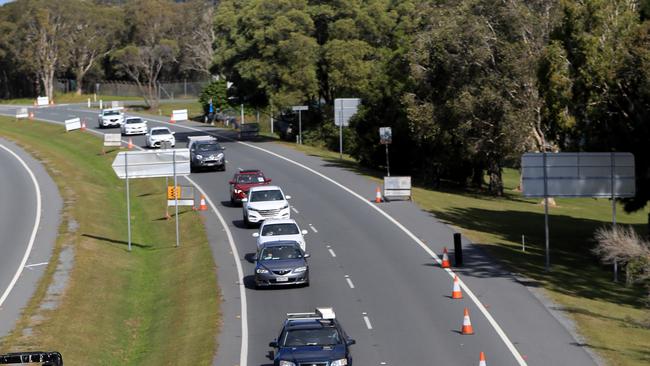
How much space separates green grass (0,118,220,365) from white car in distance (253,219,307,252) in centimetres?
198

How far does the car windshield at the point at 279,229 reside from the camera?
A: 1353 inches

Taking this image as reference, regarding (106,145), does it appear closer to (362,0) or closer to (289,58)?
(289,58)

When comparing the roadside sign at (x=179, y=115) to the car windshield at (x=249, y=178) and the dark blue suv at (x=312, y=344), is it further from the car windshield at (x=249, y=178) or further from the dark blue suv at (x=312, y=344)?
the dark blue suv at (x=312, y=344)

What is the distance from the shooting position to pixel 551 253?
3962 centimetres

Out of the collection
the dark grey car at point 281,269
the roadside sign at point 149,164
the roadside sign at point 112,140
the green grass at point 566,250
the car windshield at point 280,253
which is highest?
the roadside sign at point 112,140

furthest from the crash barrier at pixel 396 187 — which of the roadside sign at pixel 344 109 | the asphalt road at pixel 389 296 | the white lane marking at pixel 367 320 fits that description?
the white lane marking at pixel 367 320


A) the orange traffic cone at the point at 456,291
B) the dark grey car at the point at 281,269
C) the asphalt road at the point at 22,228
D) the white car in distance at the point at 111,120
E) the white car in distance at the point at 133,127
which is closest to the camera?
the orange traffic cone at the point at 456,291

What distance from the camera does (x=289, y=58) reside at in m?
69.0

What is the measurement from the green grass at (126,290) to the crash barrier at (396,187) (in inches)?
339

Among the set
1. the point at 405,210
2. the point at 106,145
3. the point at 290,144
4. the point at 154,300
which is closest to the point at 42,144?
→ the point at 106,145

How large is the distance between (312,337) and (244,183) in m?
24.8

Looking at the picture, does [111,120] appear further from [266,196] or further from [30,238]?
[266,196]

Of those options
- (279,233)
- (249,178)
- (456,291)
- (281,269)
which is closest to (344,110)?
(249,178)

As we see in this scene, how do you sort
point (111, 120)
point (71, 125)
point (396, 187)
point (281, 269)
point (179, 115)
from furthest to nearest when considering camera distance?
point (179, 115), point (111, 120), point (71, 125), point (396, 187), point (281, 269)
